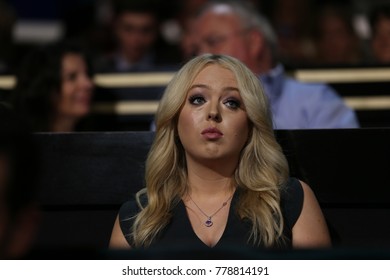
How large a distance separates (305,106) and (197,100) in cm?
158

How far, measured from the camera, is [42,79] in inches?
195

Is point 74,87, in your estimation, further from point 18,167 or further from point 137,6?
point 18,167

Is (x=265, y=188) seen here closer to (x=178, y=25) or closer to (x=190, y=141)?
(x=190, y=141)

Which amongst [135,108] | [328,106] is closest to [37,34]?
[135,108]

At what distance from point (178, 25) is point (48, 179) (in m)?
5.66

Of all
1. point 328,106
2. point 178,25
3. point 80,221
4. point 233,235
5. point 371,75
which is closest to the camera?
point 233,235

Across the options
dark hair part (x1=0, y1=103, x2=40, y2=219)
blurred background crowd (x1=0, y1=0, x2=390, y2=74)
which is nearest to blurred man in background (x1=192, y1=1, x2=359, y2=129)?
blurred background crowd (x1=0, y1=0, x2=390, y2=74)

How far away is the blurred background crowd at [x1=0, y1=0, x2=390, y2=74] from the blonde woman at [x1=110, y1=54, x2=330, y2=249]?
2.16 m

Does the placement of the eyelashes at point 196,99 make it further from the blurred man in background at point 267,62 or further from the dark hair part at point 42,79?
the dark hair part at point 42,79

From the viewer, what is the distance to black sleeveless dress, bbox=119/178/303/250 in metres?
3.02

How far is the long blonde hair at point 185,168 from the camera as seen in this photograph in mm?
3061

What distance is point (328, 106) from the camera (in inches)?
180

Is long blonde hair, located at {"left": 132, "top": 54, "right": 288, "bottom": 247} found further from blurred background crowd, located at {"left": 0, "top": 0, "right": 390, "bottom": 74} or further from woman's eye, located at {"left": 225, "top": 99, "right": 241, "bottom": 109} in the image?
blurred background crowd, located at {"left": 0, "top": 0, "right": 390, "bottom": 74}
